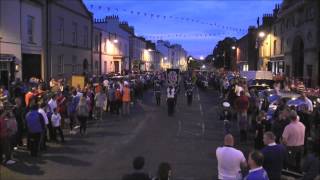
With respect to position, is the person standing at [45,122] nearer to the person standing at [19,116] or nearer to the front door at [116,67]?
the person standing at [19,116]

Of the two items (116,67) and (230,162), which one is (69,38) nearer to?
(116,67)

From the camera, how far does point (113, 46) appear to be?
60719 mm

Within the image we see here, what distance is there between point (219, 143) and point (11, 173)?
7.46m

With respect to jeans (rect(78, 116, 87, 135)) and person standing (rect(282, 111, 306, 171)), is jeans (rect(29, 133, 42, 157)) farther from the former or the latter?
person standing (rect(282, 111, 306, 171))

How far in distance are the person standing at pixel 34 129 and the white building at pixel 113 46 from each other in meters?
39.0

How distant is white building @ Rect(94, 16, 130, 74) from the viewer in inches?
2203

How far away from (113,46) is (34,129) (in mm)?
46094

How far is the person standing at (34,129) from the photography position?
14969 millimetres

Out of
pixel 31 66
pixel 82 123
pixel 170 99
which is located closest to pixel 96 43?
pixel 31 66

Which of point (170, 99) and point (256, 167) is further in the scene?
point (170, 99)

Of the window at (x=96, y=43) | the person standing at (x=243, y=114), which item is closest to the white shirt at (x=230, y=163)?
the person standing at (x=243, y=114)

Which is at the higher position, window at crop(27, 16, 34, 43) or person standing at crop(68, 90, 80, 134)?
window at crop(27, 16, 34, 43)

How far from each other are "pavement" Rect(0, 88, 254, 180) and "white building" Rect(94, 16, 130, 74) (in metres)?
31.6

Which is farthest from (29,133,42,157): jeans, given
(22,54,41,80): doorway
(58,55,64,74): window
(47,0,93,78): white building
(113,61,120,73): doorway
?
(113,61,120,73): doorway
